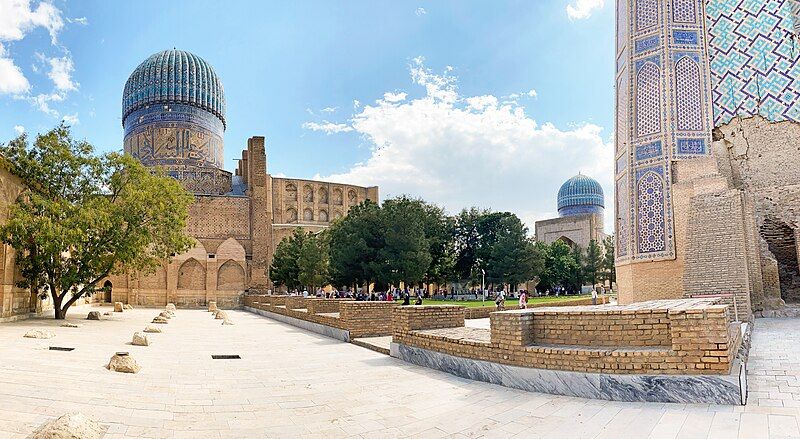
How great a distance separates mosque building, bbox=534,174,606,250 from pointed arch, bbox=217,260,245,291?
26105mm

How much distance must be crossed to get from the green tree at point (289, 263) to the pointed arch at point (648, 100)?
22.7 metres

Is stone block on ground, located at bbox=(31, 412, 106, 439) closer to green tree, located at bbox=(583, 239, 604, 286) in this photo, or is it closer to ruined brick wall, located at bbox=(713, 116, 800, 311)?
ruined brick wall, located at bbox=(713, 116, 800, 311)

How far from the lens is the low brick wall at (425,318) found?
6.95m

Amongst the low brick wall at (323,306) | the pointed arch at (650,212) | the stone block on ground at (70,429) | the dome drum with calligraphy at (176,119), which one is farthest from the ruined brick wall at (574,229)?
the stone block on ground at (70,429)

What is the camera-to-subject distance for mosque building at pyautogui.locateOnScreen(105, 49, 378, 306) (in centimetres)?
3303

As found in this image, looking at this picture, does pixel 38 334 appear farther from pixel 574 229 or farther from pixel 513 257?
pixel 574 229

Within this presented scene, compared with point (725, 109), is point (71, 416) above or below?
below

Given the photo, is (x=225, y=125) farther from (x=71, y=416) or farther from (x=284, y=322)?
(x=71, y=416)

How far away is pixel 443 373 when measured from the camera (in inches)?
232

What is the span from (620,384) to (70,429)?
12.3 ft

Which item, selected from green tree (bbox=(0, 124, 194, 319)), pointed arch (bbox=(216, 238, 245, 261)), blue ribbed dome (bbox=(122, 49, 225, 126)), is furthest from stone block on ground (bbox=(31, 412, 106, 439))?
blue ribbed dome (bbox=(122, 49, 225, 126))

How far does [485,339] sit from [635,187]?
9.50m

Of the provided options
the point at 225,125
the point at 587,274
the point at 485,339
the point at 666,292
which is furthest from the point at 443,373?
the point at 225,125

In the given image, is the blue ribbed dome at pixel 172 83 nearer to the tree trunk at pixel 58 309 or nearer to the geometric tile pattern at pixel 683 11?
the tree trunk at pixel 58 309
